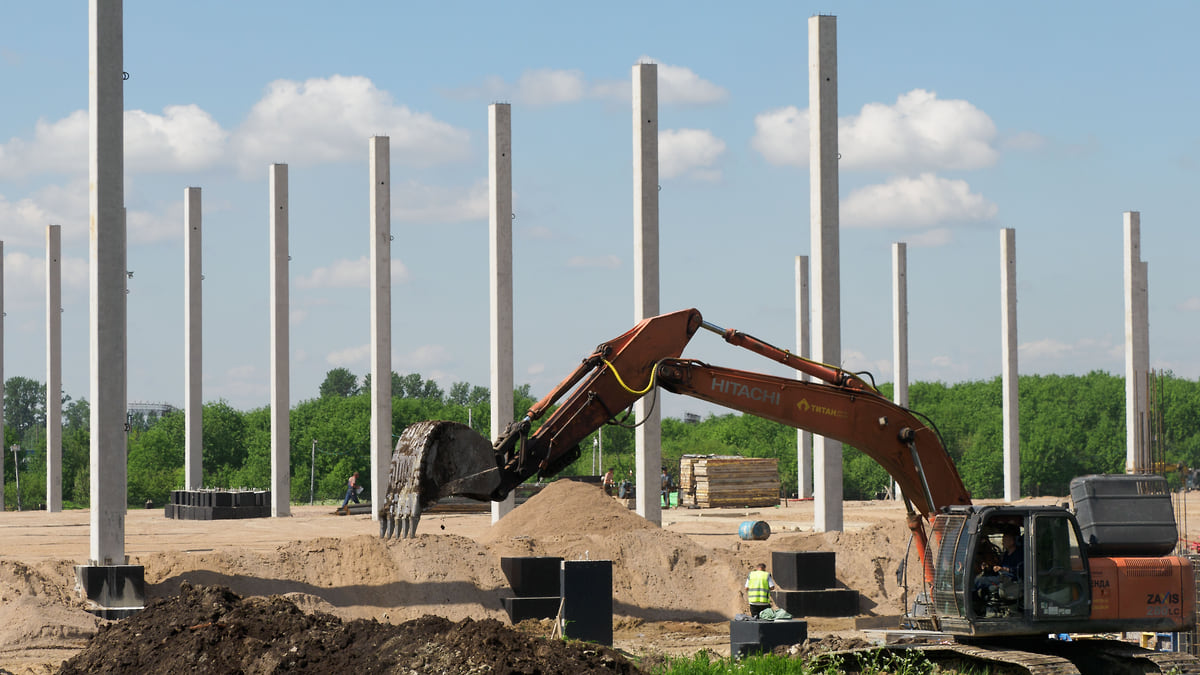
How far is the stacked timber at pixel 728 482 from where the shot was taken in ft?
150

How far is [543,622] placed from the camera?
20.2 meters

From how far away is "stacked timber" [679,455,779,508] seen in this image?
150 feet

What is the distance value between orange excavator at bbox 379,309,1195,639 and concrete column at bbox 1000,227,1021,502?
94.9 feet

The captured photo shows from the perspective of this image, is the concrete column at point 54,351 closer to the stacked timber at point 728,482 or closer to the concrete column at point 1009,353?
the stacked timber at point 728,482

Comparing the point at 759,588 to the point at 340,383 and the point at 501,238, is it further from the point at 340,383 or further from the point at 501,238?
the point at 340,383

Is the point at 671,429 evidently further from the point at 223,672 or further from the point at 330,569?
the point at 223,672

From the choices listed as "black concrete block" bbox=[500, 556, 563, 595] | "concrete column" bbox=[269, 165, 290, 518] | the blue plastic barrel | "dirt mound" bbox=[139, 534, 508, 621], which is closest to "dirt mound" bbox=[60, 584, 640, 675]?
"dirt mound" bbox=[139, 534, 508, 621]

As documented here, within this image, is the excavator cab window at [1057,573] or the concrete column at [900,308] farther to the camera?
the concrete column at [900,308]

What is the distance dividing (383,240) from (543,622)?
1577 centimetres

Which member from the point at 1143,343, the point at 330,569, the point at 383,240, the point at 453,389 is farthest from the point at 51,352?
the point at 453,389

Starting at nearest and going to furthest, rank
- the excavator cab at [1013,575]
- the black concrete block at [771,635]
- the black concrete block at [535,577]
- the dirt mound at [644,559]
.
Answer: the excavator cab at [1013,575] → the black concrete block at [771,635] → the black concrete block at [535,577] → the dirt mound at [644,559]

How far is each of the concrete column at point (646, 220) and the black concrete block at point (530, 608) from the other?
6.40 meters

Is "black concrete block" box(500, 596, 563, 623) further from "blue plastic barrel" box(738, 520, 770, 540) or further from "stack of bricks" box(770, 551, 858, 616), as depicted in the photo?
"blue plastic barrel" box(738, 520, 770, 540)

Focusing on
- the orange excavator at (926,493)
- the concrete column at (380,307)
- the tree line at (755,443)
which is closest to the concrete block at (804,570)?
the orange excavator at (926,493)
